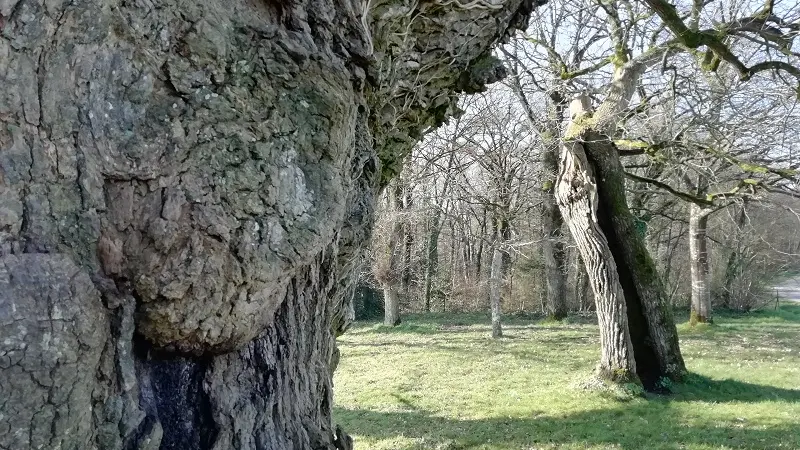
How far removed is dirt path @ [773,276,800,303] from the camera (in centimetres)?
2880

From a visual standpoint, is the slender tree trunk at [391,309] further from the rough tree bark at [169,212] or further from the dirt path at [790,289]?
the rough tree bark at [169,212]

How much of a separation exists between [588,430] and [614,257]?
3475mm

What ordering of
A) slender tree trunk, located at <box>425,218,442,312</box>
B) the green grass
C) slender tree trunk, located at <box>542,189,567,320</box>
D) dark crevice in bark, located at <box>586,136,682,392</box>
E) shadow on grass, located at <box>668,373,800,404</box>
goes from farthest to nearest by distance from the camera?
slender tree trunk, located at <box>425,218,442,312</box>
slender tree trunk, located at <box>542,189,567,320</box>
dark crevice in bark, located at <box>586,136,682,392</box>
shadow on grass, located at <box>668,373,800,404</box>
the green grass

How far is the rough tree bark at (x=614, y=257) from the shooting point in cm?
1003

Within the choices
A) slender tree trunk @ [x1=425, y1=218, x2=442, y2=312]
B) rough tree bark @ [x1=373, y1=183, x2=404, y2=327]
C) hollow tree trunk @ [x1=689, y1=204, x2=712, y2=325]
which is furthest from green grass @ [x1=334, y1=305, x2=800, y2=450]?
slender tree trunk @ [x1=425, y1=218, x2=442, y2=312]

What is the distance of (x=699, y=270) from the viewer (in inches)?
724

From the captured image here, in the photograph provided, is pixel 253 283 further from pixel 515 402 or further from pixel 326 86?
pixel 515 402

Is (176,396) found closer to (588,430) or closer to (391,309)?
(588,430)

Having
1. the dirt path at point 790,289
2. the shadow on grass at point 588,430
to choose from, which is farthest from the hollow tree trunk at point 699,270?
the shadow on grass at point 588,430

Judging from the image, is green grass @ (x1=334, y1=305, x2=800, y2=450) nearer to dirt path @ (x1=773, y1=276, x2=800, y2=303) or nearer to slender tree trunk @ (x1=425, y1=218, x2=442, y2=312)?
slender tree trunk @ (x1=425, y1=218, x2=442, y2=312)

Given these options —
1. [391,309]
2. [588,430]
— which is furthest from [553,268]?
[588,430]

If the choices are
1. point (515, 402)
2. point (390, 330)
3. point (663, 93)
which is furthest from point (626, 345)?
point (390, 330)

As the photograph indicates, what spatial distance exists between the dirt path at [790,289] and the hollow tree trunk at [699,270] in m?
10.0

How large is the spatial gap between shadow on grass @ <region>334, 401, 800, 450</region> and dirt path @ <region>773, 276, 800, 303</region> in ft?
70.0
